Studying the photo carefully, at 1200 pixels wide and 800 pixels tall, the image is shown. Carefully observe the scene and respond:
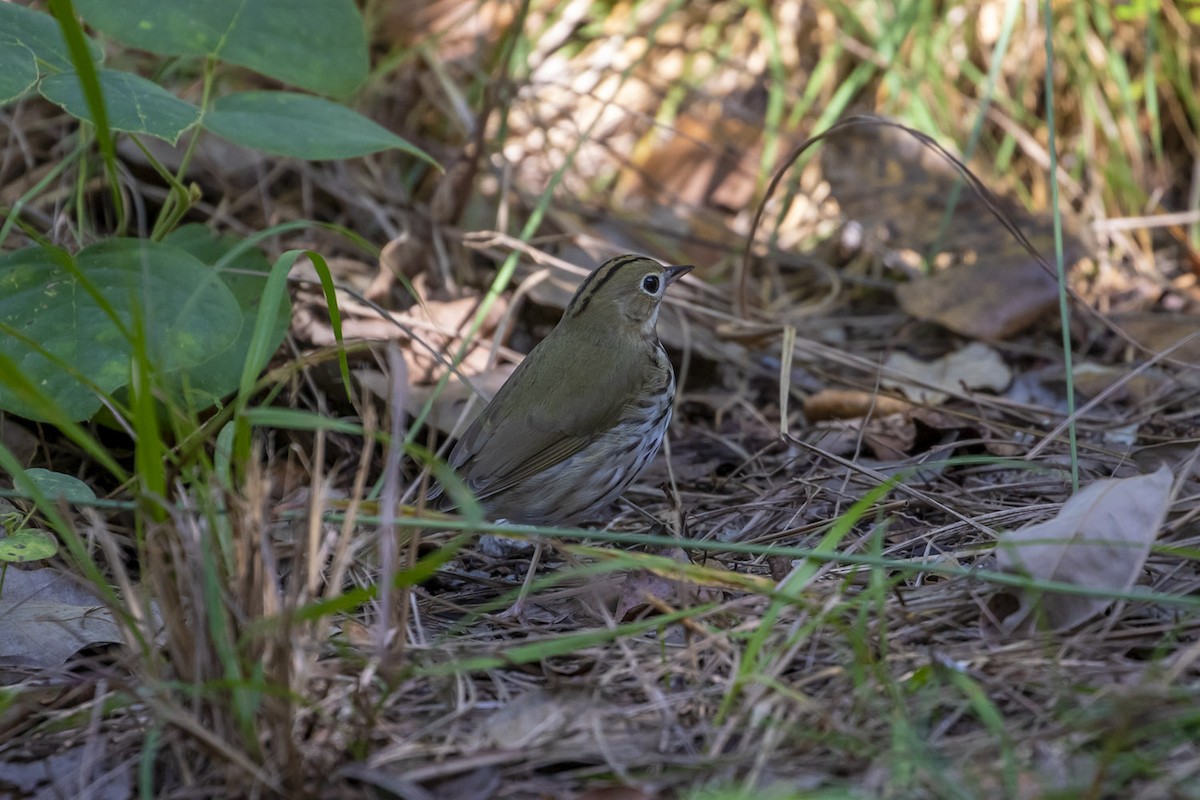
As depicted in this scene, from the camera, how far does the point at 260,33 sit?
3.89 meters

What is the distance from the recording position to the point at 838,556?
8.15 feet

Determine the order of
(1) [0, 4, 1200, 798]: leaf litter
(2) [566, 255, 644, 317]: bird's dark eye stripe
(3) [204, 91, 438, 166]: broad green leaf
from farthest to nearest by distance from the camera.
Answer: (2) [566, 255, 644, 317]: bird's dark eye stripe
(3) [204, 91, 438, 166]: broad green leaf
(1) [0, 4, 1200, 798]: leaf litter

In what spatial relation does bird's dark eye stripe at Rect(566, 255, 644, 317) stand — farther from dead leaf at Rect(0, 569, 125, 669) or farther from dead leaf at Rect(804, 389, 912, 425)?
dead leaf at Rect(0, 569, 125, 669)

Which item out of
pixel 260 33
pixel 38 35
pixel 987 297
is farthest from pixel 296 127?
pixel 987 297

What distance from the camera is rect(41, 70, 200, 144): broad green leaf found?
3.18 m

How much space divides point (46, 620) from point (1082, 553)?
2.21 meters

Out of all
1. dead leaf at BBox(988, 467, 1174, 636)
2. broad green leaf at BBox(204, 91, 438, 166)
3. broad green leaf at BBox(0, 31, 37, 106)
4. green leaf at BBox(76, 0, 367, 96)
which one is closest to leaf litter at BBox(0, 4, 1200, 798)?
dead leaf at BBox(988, 467, 1174, 636)

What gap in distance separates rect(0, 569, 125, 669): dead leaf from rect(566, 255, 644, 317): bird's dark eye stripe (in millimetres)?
1804

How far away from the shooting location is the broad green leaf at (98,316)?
3.17 meters

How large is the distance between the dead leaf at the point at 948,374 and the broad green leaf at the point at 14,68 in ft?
9.53

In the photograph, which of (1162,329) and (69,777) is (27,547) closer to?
(69,777)

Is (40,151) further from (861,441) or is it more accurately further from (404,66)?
(861,441)

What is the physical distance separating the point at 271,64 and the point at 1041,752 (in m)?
3.02

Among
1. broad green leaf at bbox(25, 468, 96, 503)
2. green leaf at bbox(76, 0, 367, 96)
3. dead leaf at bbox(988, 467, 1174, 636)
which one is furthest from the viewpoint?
green leaf at bbox(76, 0, 367, 96)
